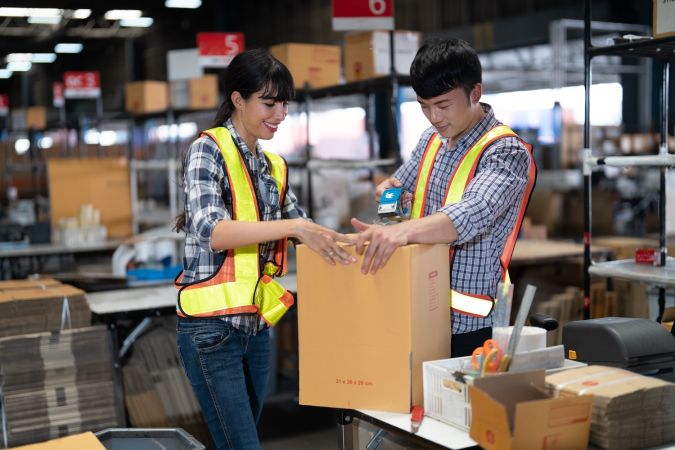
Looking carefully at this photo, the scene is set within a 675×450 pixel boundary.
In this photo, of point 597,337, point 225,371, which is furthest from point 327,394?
point 597,337

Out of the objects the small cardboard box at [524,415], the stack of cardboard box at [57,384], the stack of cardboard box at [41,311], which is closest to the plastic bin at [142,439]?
the small cardboard box at [524,415]

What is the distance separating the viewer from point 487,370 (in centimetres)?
179

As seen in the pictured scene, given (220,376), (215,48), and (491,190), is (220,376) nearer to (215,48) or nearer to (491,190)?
(491,190)

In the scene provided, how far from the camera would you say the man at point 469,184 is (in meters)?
1.95

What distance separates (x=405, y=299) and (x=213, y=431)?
0.80 m

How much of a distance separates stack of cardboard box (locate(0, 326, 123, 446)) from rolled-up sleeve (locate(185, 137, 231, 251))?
70.6 inches

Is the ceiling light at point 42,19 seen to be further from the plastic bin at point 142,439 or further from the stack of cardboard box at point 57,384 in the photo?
the plastic bin at point 142,439

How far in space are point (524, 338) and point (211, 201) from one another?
0.90 meters

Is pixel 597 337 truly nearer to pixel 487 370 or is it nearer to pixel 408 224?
pixel 487 370

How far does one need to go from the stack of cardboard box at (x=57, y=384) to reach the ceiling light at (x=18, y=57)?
17.9 m

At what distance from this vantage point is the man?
195 centimetres

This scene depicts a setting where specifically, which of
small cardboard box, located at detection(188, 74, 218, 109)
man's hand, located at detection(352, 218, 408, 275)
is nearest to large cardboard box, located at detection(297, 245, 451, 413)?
man's hand, located at detection(352, 218, 408, 275)

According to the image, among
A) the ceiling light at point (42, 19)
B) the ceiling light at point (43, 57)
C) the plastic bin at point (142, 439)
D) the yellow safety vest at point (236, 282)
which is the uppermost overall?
the ceiling light at point (43, 57)

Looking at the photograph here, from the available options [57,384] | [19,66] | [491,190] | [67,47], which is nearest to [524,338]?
[491,190]
